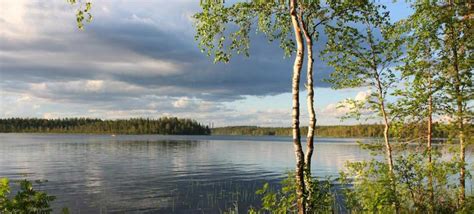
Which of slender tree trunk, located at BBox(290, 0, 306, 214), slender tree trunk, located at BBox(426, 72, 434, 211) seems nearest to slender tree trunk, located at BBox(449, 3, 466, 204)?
slender tree trunk, located at BBox(426, 72, 434, 211)

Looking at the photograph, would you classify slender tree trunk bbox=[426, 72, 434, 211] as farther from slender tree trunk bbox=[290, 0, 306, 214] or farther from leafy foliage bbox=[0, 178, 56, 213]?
leafy foliage bbox=[0, 178, 56, 213]

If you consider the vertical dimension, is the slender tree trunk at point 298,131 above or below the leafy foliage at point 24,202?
above

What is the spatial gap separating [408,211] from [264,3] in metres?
11.4

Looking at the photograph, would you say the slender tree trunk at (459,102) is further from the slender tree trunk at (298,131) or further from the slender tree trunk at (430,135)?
the slender tree trunk at (298,131)

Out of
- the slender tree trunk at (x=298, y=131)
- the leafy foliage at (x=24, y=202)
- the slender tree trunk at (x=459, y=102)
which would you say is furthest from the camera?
the slender tree trunk at (x=459, y=102)

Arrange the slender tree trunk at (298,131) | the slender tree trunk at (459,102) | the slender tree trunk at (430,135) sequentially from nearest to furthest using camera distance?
the slender tree trunk at (298,131), the slender tree trunk at (459,102), the slender tree trunk at (430,135)

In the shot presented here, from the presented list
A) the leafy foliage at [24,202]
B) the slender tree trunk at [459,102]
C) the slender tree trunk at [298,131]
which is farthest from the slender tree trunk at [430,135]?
the leafy foliage at [24,202]

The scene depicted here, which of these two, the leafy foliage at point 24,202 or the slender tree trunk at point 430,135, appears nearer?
the leafy foliage at point 24,202

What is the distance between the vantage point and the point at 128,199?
3198 cm

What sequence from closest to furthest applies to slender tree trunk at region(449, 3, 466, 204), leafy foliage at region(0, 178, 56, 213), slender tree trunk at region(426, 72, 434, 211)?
leafy foliage at region(0, 178, 56, 213) → slender tree trunk at region(449, 3, 466, 204) → slender tree trunk at region(426, 72, 434, 211)

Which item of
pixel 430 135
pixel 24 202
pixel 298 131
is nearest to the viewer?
pixel 24 202

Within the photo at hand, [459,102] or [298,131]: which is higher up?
[459,102]

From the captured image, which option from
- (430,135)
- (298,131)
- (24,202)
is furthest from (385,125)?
(24,202)

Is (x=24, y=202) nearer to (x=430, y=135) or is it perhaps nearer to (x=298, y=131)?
(x=298, y=131)
